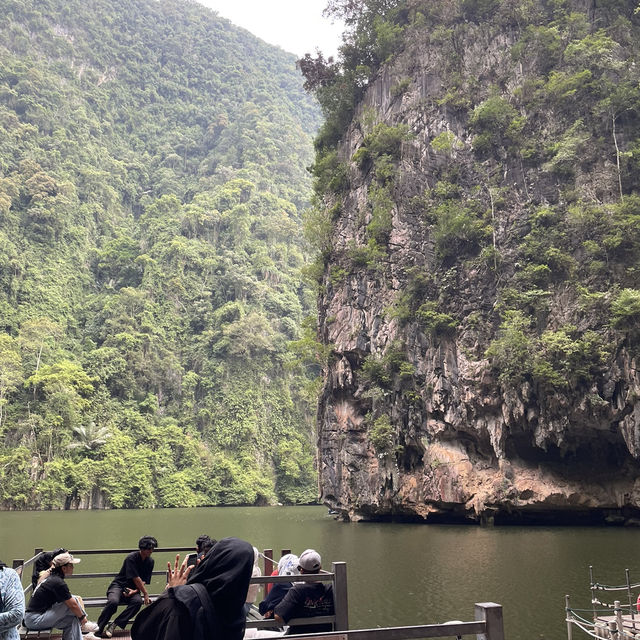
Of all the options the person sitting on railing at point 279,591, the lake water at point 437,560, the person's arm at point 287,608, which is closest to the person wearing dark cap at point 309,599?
the person's arm at point 287,608

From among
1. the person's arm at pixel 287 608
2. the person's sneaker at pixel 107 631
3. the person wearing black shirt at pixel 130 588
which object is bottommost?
the person's sneaker at pixel 107 631

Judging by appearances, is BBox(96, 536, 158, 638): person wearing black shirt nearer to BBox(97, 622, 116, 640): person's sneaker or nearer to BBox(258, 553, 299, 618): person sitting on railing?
BBox(97, 622, 116, 640): person's sneaker

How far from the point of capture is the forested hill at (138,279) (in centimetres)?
4706

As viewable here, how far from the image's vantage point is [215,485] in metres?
51.9

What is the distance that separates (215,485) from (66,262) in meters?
27.8

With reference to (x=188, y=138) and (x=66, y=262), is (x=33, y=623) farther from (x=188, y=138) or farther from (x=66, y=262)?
(x=188, y=138)

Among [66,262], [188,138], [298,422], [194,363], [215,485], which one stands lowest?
[215,485]

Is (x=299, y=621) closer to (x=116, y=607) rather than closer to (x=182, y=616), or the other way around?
(x=116, y=607)

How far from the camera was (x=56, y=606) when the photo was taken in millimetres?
5465

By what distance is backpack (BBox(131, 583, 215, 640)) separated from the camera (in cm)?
248

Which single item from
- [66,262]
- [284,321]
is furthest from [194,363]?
[66,262]

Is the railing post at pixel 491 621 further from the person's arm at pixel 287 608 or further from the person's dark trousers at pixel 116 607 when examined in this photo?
the person's dark trousers at pixel 116 607

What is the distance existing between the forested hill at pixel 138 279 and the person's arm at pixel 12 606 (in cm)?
3160

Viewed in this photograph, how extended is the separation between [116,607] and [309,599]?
7.88 feet
